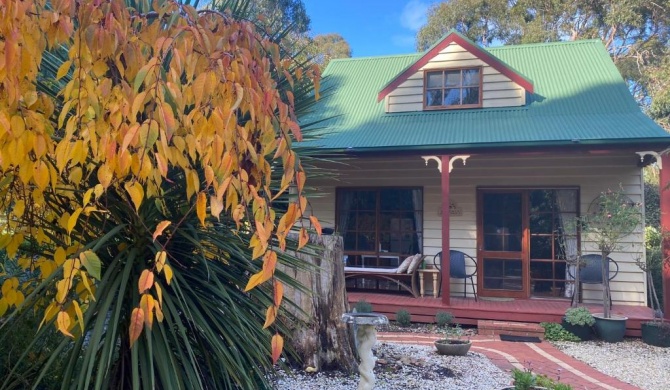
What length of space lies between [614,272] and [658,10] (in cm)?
1870

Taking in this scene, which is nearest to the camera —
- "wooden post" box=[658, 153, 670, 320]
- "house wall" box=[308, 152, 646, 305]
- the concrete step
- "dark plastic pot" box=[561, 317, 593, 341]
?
"dark plastic pot" box=[561, 317, 593, 341]

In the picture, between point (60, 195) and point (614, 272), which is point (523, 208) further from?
point (60, 195)

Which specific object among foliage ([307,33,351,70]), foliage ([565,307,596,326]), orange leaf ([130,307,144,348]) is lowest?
foliage ([565,307,596,326])

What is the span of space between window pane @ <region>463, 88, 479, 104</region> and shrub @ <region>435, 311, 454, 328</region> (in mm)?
4308

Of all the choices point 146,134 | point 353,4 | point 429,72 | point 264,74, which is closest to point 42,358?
point 146,134

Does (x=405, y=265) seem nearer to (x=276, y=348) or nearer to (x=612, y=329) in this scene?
(x=612, y=329)

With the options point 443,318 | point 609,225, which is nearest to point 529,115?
point 609,225

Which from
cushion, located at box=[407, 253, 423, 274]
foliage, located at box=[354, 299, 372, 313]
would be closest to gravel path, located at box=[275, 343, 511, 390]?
foliage, located at box=[354, 299, 372, 313]

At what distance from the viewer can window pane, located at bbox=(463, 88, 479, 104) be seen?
9938 millimetres

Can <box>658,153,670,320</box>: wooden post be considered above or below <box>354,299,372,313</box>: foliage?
above

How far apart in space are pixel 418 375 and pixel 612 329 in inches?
152

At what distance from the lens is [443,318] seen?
303 inches

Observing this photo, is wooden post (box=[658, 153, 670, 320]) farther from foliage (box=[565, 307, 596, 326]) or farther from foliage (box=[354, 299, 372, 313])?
foliage (box=[354, 299, 372, 313])

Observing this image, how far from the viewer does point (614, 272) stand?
8.62 meters
